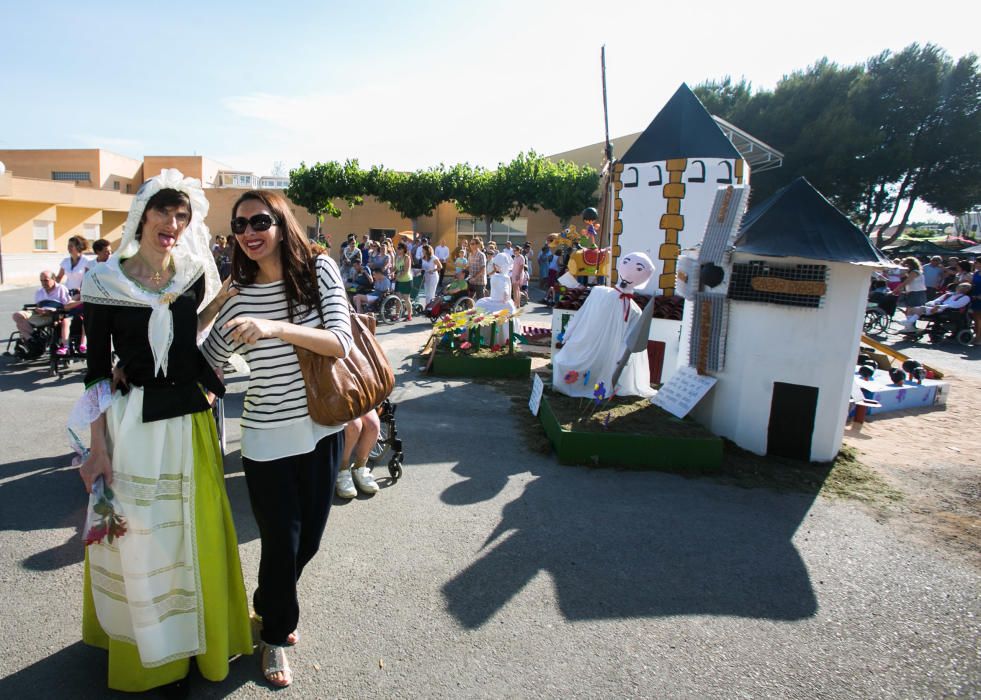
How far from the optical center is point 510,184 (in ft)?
86.1

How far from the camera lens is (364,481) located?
408 centimetres

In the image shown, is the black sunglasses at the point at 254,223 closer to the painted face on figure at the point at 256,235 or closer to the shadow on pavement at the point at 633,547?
the painted face on figure at the point at 256,235

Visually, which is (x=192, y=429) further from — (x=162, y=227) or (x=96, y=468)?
(x=162, y=227)

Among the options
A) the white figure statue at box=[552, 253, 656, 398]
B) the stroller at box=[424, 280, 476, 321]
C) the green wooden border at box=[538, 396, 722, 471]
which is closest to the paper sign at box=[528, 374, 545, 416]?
the white figure statue at box=[552, 253, 656, 398]

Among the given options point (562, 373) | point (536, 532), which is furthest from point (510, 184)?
point (536, 532)

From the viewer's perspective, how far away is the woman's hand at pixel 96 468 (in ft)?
6.46

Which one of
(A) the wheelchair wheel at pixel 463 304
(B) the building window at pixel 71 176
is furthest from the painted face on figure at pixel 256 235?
(B) the building window at pixel 71 176

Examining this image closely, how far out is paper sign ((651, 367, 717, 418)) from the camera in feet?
17.0

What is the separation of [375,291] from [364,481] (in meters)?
8.46

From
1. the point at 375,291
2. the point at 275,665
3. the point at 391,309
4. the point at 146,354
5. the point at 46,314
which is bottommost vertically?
the point at 275,665

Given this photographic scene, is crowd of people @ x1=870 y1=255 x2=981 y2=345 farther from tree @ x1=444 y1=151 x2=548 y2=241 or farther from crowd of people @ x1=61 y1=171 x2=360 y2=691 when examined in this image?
tree @ x1=444 y1=151 x2=548 y2=241

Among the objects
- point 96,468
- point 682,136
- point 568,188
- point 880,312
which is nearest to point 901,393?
point 682,136

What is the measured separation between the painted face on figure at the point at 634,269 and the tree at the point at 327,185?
25538 millimetres

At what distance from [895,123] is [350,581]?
32.5 meters
